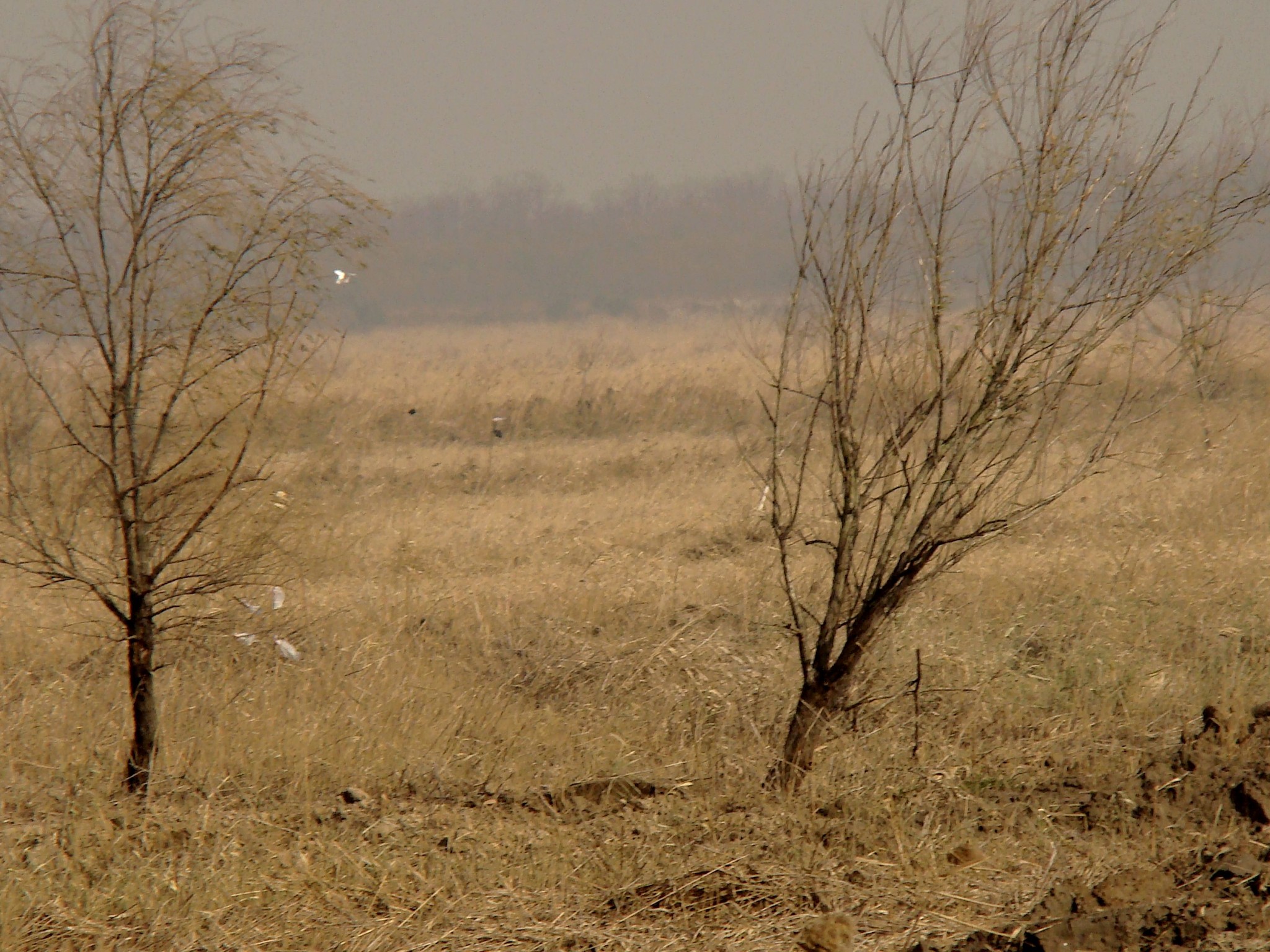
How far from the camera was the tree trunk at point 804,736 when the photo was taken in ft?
14.4

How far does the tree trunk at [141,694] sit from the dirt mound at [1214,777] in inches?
164

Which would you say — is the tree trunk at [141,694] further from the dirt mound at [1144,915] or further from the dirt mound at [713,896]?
the dirt mound at [1144,915]

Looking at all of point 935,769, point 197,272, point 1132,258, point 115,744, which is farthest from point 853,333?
point 115,744

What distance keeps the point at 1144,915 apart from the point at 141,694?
3.86m

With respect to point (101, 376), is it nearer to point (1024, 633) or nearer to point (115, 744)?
point (115, 744)

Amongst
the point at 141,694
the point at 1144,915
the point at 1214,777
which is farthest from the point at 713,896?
the point at 141,694

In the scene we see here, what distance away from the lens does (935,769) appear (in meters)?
4.46

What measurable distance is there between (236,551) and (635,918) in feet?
7.57

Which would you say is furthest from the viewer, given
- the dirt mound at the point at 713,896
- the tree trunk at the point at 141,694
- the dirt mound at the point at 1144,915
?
the tree trunk at the point at 141,694

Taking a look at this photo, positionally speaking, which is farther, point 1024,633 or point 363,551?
point 363,551

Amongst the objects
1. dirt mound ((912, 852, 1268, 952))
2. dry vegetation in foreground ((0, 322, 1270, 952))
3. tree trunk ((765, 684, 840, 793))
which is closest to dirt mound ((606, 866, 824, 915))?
dry vegetation in foreground ((0, 322, 1270, 952))

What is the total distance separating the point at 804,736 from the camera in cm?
442

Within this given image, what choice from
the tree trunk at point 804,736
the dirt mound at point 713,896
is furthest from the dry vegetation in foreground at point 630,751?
the tree trunk at point 804,736

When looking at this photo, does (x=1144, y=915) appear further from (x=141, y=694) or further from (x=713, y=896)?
(x=141, y=694)
